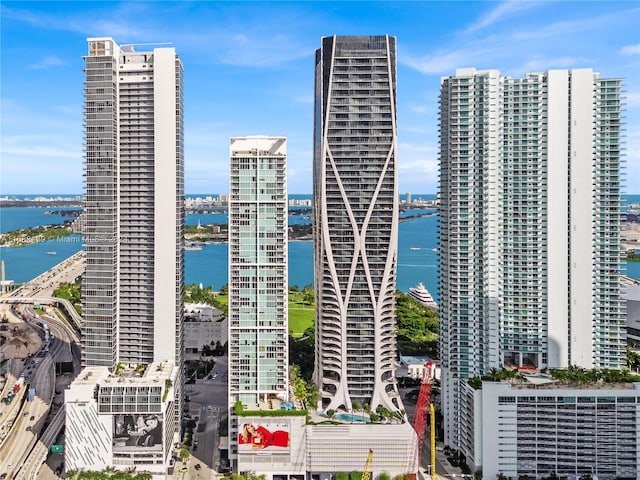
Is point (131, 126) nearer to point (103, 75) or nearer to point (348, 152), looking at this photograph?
point (103, 75)

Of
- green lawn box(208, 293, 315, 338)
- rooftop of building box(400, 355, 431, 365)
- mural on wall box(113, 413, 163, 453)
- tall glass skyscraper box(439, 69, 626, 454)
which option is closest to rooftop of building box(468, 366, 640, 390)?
tall glass skyscraper box(439, 69, 626, 454)

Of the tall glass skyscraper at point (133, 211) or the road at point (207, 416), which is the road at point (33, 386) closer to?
the tall glass skyscraper at point (133, 211)

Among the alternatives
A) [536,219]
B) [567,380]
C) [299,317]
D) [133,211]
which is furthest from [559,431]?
[299,317]

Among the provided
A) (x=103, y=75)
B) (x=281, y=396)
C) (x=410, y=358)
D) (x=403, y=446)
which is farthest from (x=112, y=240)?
(x=410, y=358)

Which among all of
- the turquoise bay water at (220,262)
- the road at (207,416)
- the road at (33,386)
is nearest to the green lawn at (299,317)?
the road at (207,416)

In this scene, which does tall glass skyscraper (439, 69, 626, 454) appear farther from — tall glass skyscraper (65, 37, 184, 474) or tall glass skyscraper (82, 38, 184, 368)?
tall glass skyscraper (82, 38, 184, 368)
